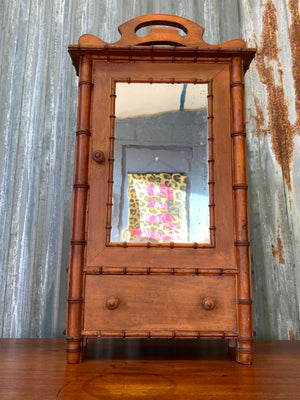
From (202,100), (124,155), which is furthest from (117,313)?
(202,100)

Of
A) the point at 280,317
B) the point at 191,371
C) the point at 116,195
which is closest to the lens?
the point at 191,371

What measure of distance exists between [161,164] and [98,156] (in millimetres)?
185

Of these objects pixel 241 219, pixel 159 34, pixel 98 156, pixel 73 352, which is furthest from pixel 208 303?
pixel 159 34

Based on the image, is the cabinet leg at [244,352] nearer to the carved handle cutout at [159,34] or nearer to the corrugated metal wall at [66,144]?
the corrugated metal wall at [66,144]

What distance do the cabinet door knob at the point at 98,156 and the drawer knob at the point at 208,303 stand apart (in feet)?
1.59

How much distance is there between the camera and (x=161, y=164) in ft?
3.35

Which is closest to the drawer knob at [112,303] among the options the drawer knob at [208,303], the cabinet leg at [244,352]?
the drawer knob at [208,303]

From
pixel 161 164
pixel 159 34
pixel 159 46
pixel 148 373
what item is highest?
pixel 159 34

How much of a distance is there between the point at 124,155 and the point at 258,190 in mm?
714

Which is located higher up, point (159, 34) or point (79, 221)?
point (159, 34)

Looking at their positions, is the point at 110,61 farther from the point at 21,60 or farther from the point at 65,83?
the point at 21,60

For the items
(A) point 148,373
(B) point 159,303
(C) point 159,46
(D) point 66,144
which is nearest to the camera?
(A) point 148,373

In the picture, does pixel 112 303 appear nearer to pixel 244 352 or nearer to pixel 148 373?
pixel 148 373

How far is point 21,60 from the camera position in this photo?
1.58 metres
